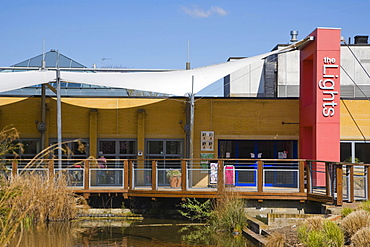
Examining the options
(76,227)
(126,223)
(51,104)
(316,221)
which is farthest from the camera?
(51,104)

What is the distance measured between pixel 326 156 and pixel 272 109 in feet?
12.6

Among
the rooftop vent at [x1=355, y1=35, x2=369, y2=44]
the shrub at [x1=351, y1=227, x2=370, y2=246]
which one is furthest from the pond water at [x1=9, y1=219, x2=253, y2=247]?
A: the rooftop vent at [x1=355, y1=35, x2=369, y2=44]

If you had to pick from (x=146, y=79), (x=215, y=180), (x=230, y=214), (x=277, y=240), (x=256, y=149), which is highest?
(x=146, y=79)

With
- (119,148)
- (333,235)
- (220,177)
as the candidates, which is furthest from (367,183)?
(119,148)

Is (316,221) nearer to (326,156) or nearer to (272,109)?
(326,156)

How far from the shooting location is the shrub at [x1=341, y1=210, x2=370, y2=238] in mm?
11055

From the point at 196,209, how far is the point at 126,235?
2.94 meters

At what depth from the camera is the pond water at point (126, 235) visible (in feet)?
45.9

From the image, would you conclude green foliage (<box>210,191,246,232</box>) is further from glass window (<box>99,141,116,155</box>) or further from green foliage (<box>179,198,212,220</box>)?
glass window (<box>99,141,116,155</box>)

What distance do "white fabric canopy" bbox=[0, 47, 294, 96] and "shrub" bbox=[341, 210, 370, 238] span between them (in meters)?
9.28

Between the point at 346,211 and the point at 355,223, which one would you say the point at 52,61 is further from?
the point at 355,223

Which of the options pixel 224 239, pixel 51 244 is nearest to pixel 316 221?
pixel 224 239

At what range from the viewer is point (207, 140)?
22844 millimetres

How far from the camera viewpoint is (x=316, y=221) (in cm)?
1195
